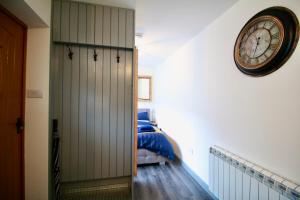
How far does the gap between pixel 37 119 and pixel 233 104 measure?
221cm

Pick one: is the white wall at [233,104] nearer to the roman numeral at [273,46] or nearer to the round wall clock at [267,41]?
the round wall clock at [267,41]

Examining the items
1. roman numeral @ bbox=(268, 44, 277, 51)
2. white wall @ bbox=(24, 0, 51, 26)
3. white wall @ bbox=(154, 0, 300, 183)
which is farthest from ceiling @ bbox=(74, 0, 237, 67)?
roman numeral @ bbox=(268, 44, 277, 51)

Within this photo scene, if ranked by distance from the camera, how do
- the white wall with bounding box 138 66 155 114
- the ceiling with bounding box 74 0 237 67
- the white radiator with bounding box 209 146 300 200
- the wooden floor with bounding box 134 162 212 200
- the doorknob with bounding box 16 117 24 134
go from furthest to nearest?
the white wall with bounding box 138 66 155 114, the wooden floor with bounding box 134 162 212 200, the ceiling with bounding box 74 0 237 67, the doorknob with bounding box 16 117 24 134, the white radiator with bounding box 209 146 300 200

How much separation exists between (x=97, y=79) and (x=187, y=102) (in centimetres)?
176

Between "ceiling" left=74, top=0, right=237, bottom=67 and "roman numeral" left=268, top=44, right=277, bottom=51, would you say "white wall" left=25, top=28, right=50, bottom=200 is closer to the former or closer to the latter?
"ceiling" left=74, top=0, right=237, bottom=67

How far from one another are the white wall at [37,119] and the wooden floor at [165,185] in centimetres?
119

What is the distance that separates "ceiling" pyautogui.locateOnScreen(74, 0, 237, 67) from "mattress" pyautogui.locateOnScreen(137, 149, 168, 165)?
2.18 metres

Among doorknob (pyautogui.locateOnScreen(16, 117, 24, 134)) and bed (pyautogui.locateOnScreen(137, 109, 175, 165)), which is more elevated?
doorknob (pyautogui.locateOnScreen(16, 117, 24, 134))

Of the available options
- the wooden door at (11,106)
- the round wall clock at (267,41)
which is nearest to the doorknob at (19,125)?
the wooden door at (11,106)

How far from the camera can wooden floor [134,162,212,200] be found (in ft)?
6.84

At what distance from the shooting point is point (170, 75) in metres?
3.88

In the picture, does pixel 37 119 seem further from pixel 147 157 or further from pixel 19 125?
pixel 147 157

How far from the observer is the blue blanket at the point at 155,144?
2971mm

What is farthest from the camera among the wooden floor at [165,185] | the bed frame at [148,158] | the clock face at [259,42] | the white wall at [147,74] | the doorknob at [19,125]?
the white wall at [147,74]
